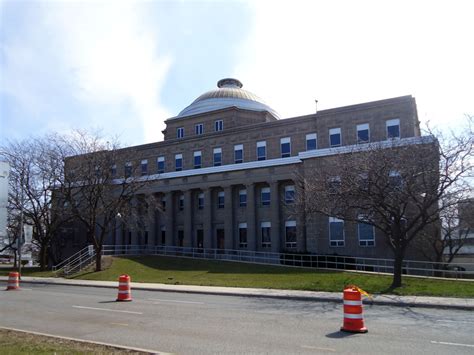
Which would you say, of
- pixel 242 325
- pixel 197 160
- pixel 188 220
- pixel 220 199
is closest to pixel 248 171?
pixel 220 199

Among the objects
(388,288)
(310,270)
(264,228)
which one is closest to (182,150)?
(264,228)

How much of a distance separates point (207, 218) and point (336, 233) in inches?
597

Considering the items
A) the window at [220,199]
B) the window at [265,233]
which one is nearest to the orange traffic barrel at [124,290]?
the window at [265,233]

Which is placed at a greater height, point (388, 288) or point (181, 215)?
point (181, 215)

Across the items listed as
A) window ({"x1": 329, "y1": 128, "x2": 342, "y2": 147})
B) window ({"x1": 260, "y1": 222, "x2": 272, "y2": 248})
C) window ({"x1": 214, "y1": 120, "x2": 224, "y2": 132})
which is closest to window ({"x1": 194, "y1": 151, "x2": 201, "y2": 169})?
window ({"x1": 214, "y1": 120, "x2": 224, "y2": 132})

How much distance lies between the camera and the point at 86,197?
119 ft

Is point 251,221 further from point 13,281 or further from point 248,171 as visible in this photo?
point 13,281

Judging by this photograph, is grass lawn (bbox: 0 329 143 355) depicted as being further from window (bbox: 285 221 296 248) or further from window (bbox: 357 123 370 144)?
window (bbox: 357 123 370 144)

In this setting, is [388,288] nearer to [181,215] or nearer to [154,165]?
[181,215]

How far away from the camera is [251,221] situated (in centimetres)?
4650

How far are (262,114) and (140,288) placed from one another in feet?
120

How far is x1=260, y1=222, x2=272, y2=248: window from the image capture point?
46219 millimetres

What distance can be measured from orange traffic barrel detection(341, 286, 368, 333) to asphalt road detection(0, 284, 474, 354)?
0.27 meters

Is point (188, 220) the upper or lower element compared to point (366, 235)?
upper
